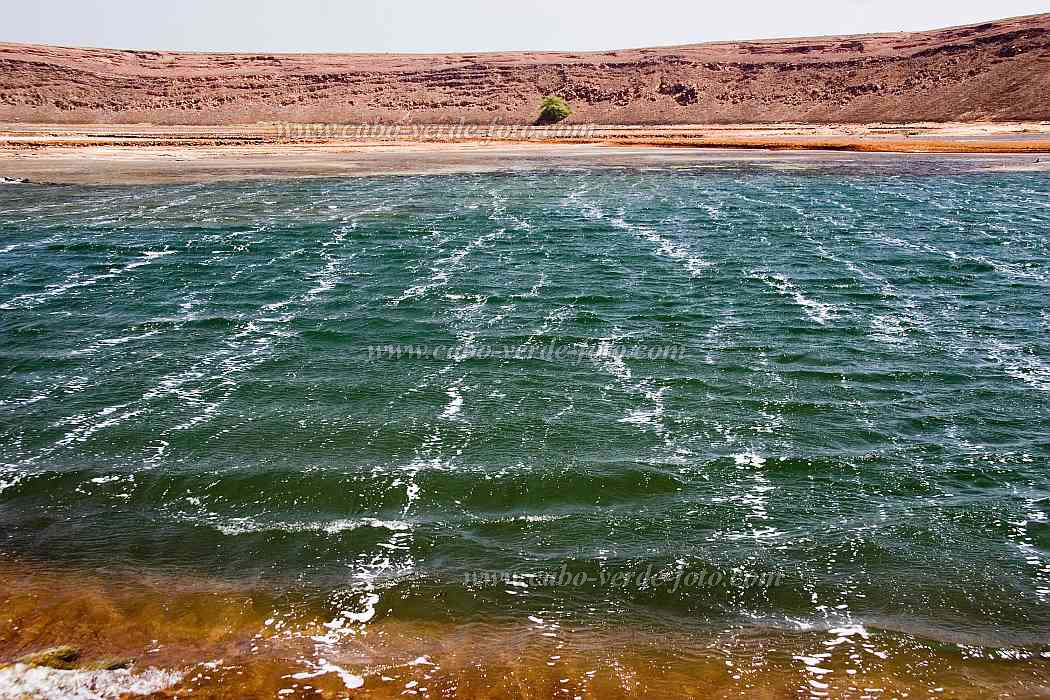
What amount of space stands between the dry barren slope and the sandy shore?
26.6m

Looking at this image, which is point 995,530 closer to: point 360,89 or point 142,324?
point 142,324

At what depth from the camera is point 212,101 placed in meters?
153

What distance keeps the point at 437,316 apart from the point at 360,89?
153697 mm

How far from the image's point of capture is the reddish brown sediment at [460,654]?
25.2 ft

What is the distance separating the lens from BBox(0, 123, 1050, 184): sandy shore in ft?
198

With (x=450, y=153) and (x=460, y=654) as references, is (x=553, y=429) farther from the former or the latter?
(x=450, y=153)

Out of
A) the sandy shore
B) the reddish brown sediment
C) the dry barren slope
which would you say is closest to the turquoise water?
the reddish brown sediment

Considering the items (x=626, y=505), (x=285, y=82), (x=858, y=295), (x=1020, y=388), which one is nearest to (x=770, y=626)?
(x=626, y=505)

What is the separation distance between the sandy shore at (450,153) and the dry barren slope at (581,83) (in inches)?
1049

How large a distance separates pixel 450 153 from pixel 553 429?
67.3 metres

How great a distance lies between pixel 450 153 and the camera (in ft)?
255

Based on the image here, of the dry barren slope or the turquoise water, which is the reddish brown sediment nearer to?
the turquoise water

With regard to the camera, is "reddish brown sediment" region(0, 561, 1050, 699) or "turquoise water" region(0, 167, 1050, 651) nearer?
"reddish brown sediment" region(0, 561, 1050, 699)

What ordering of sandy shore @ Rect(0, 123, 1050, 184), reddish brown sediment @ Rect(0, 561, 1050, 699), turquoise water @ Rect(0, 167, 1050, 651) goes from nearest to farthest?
reddish brown sediment @ Rect(0, 561, 1050, 699) → turquoise water @ Rect(0, 167, 1050, 651) → sandy shore @ Rect(0, 123, 1050, 184)
